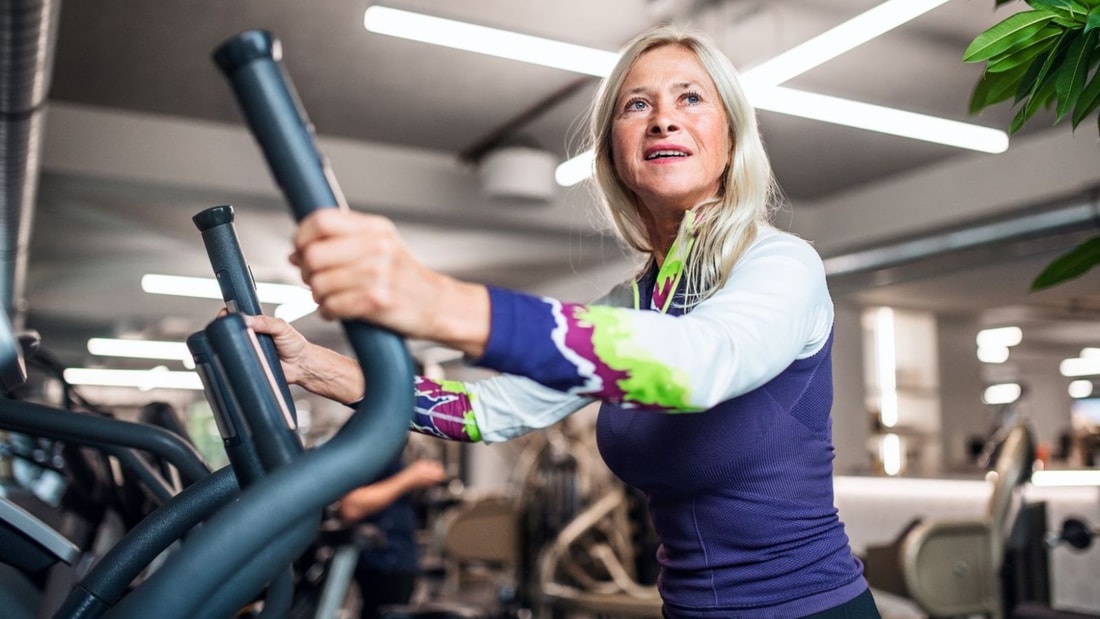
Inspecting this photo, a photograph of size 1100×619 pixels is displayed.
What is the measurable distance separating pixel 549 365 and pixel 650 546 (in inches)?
177

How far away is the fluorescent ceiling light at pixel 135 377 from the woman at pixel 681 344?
14.1m

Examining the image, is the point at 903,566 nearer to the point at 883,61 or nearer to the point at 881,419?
the point at 883,61

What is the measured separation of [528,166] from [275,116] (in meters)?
5.38

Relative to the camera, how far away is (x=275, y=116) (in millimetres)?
594

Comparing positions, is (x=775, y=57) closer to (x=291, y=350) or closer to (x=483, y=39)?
(x=483, y=39)

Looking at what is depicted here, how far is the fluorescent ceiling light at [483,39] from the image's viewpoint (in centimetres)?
373

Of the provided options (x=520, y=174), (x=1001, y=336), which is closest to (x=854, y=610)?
(x=520, y=174)

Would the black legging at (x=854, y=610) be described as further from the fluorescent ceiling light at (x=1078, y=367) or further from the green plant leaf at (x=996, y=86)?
the fluorescent ceiling light at (x=1078, y=367)

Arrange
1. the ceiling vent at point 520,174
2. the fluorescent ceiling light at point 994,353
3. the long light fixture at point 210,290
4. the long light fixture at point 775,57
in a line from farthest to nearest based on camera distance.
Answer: the fluorescent ceiling light at point 994,353 → the long light fixture at point 210,290 → the ceiling vent at point 520,174 → the long light fixture at point 775,57

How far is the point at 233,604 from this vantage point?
637 mm

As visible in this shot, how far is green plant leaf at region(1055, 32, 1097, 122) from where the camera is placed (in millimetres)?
1171

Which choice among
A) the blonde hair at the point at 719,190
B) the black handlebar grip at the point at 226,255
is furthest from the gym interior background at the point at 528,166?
the black handlebar grip at the point at 226,255

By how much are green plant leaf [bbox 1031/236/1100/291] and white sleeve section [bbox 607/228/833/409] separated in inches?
23.5

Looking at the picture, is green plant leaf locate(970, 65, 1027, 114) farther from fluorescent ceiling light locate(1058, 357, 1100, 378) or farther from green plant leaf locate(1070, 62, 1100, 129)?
fluorescent ceiling light locate(1058, 357, 1100, 378)
